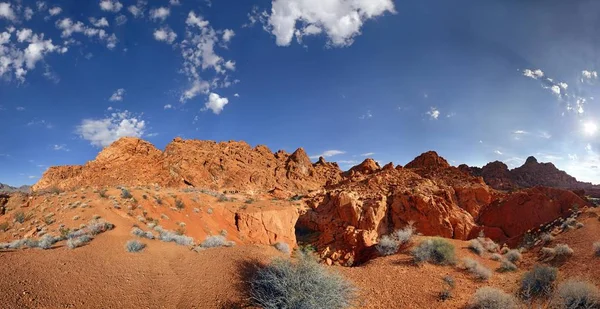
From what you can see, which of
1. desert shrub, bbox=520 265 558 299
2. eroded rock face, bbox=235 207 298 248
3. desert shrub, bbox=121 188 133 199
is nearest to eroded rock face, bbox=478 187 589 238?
eroded rock face, bbox=235 207 298 248

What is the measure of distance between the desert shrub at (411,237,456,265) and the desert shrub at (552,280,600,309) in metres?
3.92

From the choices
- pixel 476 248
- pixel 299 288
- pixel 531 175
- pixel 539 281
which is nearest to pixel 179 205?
pixel 299 288

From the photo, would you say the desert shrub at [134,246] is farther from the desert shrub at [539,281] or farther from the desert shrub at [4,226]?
the desert shrub at [539,281]

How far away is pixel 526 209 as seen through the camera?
89.0ft

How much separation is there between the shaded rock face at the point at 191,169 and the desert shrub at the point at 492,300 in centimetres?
3976

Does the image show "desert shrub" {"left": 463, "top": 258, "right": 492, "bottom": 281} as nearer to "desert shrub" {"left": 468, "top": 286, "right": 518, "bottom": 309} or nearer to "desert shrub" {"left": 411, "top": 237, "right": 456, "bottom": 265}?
"desert shrub" {"left": 411, "top": 237, "right": 456, "bottom": 265}

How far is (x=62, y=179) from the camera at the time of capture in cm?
4122

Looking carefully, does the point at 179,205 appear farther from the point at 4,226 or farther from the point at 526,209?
the point at 526,209

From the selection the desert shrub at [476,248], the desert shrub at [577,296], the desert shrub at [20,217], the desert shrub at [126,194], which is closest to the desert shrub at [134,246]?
the desert shrub at [577,296]

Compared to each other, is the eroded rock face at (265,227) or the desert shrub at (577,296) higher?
the eroded rock face at (265,227)

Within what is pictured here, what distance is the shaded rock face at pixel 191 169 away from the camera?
39.8 meters

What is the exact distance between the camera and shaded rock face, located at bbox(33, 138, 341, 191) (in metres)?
39.8

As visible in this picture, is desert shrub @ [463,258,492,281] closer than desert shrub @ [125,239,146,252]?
No

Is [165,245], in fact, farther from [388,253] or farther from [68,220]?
[388,253]
